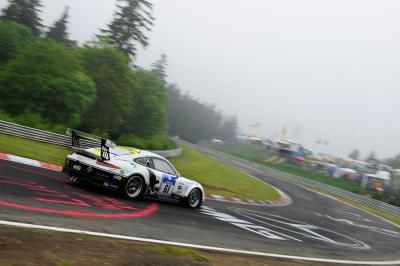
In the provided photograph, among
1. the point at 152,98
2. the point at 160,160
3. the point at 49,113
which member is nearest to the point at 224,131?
the point at 152,98

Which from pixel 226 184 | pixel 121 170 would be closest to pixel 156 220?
pixel 121 170

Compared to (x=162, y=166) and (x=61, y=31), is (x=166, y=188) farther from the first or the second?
(x=61, y=31)

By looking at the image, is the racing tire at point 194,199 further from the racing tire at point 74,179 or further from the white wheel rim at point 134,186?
the racing tire at point 74,179

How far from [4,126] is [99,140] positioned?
13.6 metres

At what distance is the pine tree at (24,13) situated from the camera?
65688mm

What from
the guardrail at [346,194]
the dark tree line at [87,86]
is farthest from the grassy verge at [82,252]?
the guardrail at [346,194]

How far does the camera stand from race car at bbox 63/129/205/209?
429 inches

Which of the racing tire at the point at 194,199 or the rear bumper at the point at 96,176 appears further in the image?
the racing tire at the point at 194,199

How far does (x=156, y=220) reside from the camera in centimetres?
962

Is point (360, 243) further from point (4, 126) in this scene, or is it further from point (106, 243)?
point (4, 126)

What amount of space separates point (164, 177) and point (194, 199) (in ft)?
5.25

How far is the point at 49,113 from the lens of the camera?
31.4 metres

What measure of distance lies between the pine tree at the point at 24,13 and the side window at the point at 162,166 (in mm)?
61089

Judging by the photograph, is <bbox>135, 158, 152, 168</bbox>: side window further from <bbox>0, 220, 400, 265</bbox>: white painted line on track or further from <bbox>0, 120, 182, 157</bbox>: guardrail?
<bbox>0, 120, 182, 157</bbox>: guardrail
